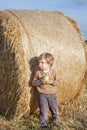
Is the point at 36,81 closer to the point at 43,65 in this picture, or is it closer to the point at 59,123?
the point at 43,65

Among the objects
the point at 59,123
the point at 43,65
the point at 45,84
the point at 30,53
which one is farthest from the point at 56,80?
the point at 59,123

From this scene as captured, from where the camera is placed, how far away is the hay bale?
752cm

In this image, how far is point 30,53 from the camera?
7555mm

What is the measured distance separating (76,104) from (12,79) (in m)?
1.62

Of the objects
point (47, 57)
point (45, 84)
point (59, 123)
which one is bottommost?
point (59, 123)

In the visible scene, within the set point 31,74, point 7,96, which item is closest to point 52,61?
point 31,74

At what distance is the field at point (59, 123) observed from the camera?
6.98 meters

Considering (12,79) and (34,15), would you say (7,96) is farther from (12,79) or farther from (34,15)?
(34,15)

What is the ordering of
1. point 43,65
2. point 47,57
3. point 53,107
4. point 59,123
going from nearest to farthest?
1. point 59,123
2. point 47,57
3. point 43,65
4. point 53,107

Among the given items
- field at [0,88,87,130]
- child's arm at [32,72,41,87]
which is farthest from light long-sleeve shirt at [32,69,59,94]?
field at [0,88,87,130]

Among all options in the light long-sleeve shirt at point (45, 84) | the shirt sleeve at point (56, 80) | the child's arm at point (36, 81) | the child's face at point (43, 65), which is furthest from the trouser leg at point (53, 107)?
the child's face at point (43, 65)

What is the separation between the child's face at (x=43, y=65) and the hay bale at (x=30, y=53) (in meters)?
0.15

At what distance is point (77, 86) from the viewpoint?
8.48 meters

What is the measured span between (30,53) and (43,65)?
29cm
